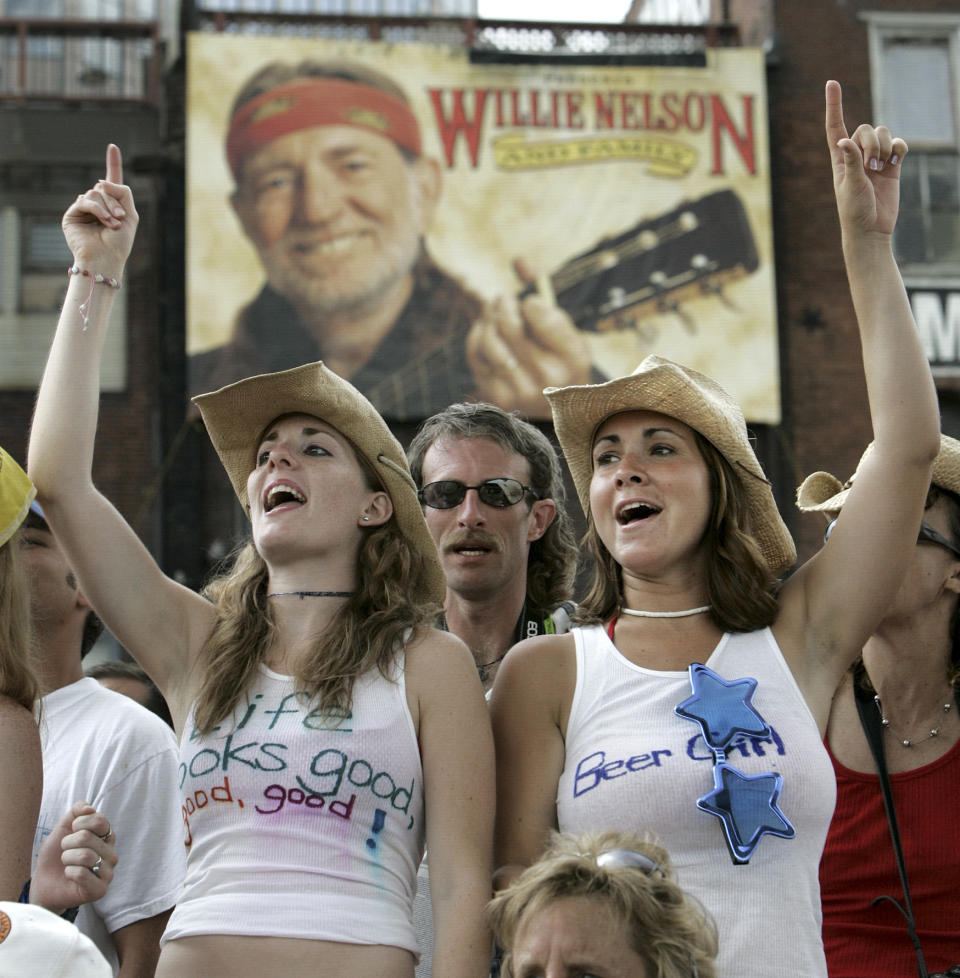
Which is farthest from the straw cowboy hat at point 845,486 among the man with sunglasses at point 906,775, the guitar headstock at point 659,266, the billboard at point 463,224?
the guitar headstock at point 659,266

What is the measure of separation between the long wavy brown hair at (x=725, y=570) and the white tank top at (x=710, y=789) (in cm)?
14

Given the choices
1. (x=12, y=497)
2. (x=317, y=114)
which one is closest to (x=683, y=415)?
(x=12, y=497)

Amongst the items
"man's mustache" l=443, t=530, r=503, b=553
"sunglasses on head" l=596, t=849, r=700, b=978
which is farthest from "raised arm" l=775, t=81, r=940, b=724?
"man's mustache" l=443, t=530, r=503, b=553

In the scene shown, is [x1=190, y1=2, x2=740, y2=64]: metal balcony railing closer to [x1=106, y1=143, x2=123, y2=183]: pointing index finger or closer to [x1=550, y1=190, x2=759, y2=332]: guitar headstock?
[x1=550, y1=190, x2=759, y2=332]: guitar headstock

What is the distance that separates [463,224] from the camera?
41.0ft

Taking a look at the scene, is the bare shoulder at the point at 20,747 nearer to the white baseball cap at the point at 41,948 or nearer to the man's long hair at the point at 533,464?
the white baseball cap at the point at 41,948

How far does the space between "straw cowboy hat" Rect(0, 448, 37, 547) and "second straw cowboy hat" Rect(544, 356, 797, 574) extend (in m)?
Result: 1.08

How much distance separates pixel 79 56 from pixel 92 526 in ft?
38.9

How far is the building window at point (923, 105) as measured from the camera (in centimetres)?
1345

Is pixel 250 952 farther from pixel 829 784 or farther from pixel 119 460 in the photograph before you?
pixel 119 460

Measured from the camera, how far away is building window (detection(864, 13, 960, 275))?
529 inches

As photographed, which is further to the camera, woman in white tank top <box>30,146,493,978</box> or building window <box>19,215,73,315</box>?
building window <box>19,215,73,315</box>

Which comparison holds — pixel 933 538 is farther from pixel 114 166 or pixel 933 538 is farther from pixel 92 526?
pixel 114 166

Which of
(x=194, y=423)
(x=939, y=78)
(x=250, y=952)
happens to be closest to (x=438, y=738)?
(x=250, y=952)
